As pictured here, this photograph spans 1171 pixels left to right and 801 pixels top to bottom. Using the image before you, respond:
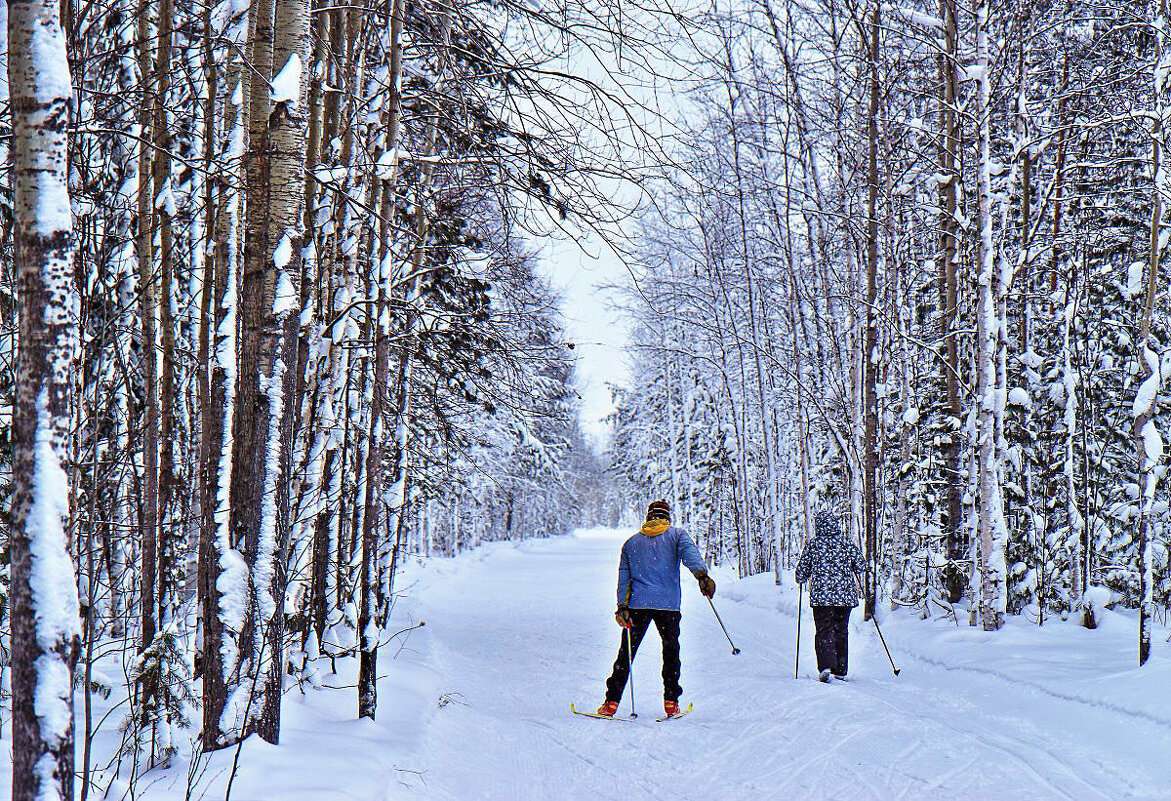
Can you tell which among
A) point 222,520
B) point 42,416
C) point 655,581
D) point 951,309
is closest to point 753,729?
point 655,581

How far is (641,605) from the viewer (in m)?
7.79

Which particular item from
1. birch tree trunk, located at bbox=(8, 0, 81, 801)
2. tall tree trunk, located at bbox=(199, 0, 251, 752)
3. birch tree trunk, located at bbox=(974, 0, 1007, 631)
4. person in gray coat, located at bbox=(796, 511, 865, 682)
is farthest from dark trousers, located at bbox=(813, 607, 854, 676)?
birch tree trunk, located at bbox=(8, 0, 81, 801)

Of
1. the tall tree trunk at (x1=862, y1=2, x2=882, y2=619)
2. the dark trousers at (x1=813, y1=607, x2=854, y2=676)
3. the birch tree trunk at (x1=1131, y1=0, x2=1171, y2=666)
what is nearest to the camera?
the birch tree trunk at (x1=1131, y1=0, x2=1171, y2=666)

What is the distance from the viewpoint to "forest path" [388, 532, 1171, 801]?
507 cm

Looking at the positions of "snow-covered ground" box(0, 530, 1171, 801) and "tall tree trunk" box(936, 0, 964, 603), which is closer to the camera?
"snow-covered ground" box(0, 530, 1171, 801)

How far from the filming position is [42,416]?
7.43 feet

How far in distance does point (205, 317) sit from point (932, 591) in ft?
37.8

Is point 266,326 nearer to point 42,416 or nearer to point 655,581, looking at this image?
point 42,416

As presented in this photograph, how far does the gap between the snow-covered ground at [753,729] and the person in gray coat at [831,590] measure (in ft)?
1.24

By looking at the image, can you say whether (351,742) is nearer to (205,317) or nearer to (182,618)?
(182,618)

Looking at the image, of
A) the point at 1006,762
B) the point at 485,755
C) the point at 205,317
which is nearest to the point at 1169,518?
the point at 1006,762

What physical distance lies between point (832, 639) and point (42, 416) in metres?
8.19

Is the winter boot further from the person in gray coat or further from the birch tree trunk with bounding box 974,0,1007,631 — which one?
the birch tree trunk with bounding box 974,0,1007,631

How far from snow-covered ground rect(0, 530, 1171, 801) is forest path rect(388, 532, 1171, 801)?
0.02 metres
